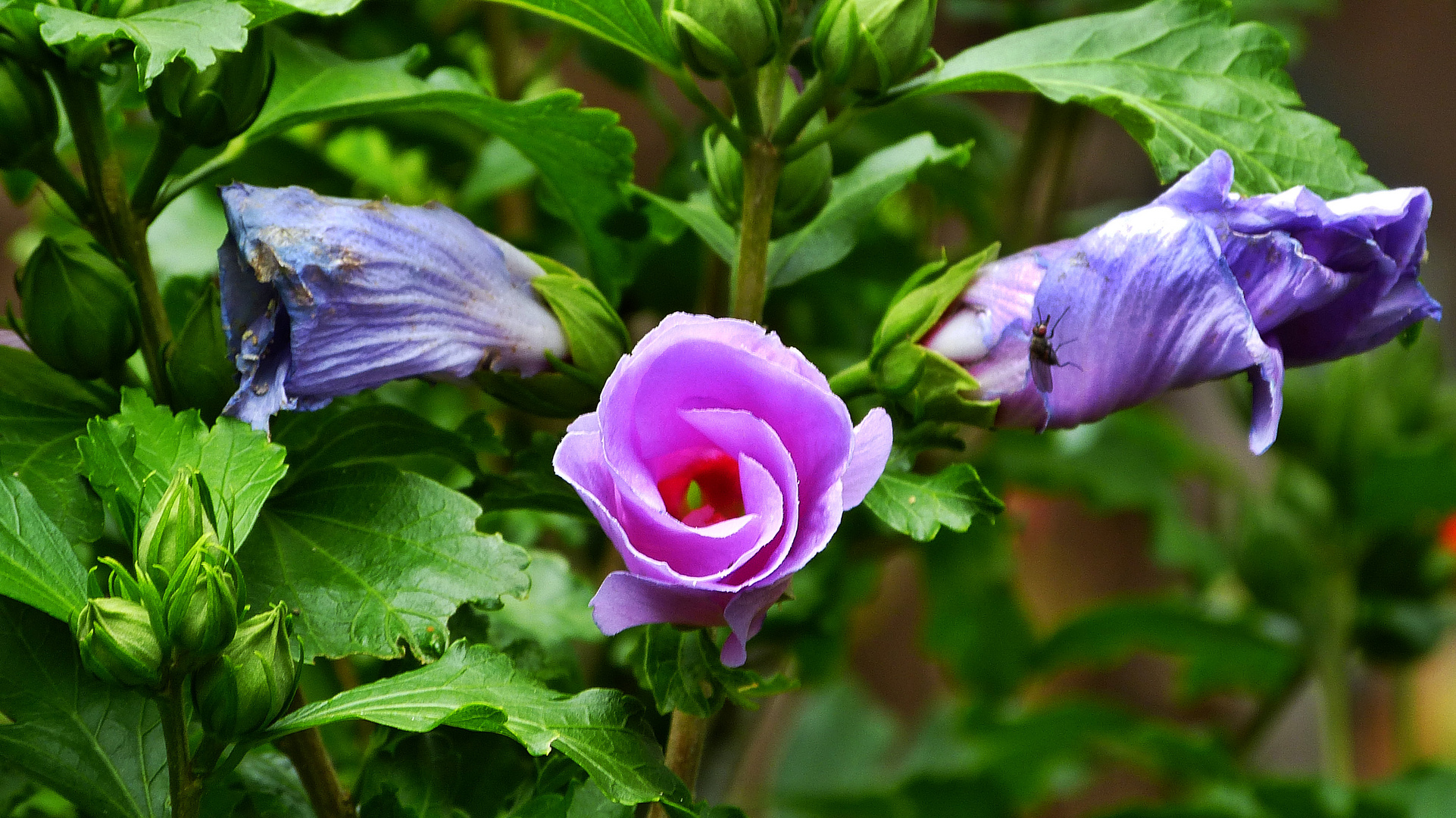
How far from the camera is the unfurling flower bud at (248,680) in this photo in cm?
31

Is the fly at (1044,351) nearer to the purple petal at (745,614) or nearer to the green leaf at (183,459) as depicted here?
the purple petal at (745,614)

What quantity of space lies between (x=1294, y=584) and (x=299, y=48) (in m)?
0.85

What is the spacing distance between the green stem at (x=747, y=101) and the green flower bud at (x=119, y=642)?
0.21 meters

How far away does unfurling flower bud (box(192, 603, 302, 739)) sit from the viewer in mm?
306

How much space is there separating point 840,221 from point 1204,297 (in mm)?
174

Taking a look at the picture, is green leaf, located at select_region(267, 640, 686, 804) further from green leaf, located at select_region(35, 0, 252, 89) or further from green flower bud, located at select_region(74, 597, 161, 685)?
green leaf, located at select_region(35, 0, 252, 89)

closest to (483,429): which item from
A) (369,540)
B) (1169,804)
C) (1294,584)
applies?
(369,540)

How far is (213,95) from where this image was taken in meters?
0.37

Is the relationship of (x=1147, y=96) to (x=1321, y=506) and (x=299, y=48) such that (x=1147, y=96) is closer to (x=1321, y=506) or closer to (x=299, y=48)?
(x=299, y=48)

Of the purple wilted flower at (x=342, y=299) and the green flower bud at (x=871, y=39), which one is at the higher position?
the green flower bud at (x=871, y=39)

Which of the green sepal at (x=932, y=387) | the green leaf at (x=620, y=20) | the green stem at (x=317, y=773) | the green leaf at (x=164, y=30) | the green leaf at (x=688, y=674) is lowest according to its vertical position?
the green stem at (x=317, y=773)

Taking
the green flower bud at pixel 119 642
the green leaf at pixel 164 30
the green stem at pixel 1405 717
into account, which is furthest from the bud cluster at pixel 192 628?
the green stem at pixel 1405 717

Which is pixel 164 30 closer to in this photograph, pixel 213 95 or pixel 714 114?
pixel 213 95

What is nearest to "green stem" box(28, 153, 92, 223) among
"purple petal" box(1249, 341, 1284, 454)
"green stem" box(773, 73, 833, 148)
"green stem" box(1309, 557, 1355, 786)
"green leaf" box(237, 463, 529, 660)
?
"green leaf" box(237, 463, 529, 660)
